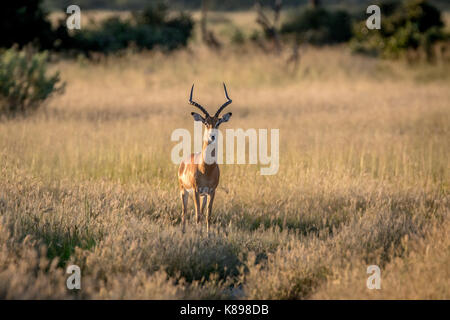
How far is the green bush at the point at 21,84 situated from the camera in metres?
13.5

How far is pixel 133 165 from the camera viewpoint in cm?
869

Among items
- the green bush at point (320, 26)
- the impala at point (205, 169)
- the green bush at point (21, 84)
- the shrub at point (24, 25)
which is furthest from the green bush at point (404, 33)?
the impala at point (205, 169)

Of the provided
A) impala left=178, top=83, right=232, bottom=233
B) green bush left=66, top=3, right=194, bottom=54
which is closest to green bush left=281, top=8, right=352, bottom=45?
green bush left=66, top=3, right=194, bottom=54

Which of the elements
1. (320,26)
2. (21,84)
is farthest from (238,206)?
(320,26)

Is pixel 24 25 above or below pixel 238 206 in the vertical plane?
above

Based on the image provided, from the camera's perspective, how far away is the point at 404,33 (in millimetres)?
24438

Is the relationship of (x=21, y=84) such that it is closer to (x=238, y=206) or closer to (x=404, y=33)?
(x=238, y=206)

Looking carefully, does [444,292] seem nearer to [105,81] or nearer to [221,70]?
[105,81]

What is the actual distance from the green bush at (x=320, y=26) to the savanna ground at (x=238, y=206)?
59.0 feet

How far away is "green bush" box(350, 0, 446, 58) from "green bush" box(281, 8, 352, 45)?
17.7 feet

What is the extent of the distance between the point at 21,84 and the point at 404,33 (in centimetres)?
1670

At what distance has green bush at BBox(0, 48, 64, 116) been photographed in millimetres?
13484

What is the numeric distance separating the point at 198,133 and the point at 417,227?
574 cm
